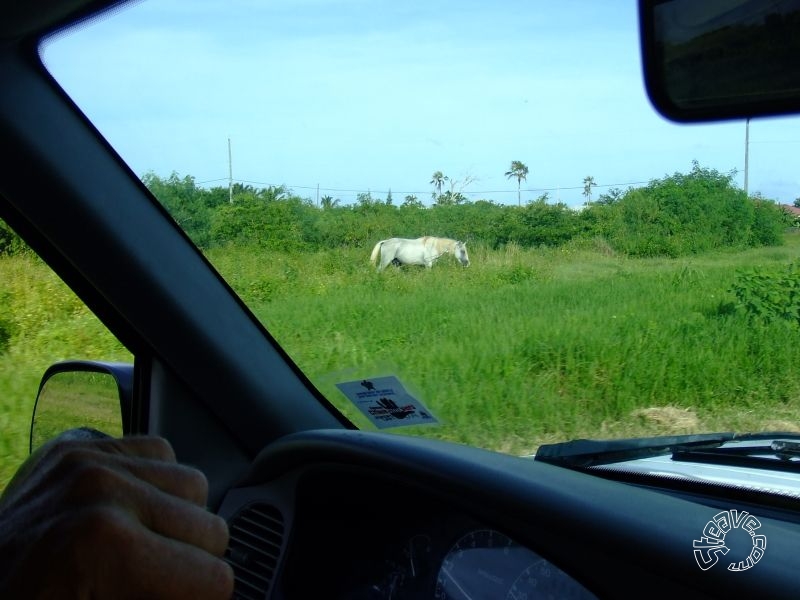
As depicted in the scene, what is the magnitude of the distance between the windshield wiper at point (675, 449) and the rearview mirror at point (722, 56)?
Result: 4.40ft

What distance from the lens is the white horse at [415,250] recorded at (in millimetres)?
3561

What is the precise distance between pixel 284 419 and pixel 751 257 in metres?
1.75

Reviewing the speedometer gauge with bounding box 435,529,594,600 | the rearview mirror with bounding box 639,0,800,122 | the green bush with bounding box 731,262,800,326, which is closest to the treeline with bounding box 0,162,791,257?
the green bush with bounding box 731,262,800,326

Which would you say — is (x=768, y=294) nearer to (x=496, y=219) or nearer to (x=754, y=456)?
(x=754, y=456)

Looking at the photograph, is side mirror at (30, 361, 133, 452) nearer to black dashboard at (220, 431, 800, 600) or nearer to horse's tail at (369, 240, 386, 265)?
black dashboard at (220, 431, 800, 600)

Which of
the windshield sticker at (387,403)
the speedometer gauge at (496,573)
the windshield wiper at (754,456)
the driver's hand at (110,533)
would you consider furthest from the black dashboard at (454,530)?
the driver's hand at (110,533)

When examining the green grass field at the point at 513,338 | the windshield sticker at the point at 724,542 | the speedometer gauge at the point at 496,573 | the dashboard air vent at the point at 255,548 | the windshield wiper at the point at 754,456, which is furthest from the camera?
the green grass field at the point at 513,338

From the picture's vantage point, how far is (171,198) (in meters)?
3.22

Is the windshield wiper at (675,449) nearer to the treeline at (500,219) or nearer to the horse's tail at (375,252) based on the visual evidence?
the treeline at (500,219)

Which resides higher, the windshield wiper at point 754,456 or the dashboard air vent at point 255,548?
the windshield wiper at point 754,456

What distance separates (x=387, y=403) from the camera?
313 cm

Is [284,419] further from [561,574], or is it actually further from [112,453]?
[112,453]

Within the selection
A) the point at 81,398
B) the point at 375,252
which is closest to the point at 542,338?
the point at 375,252

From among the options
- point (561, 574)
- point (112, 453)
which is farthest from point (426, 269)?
point (112, 453)
